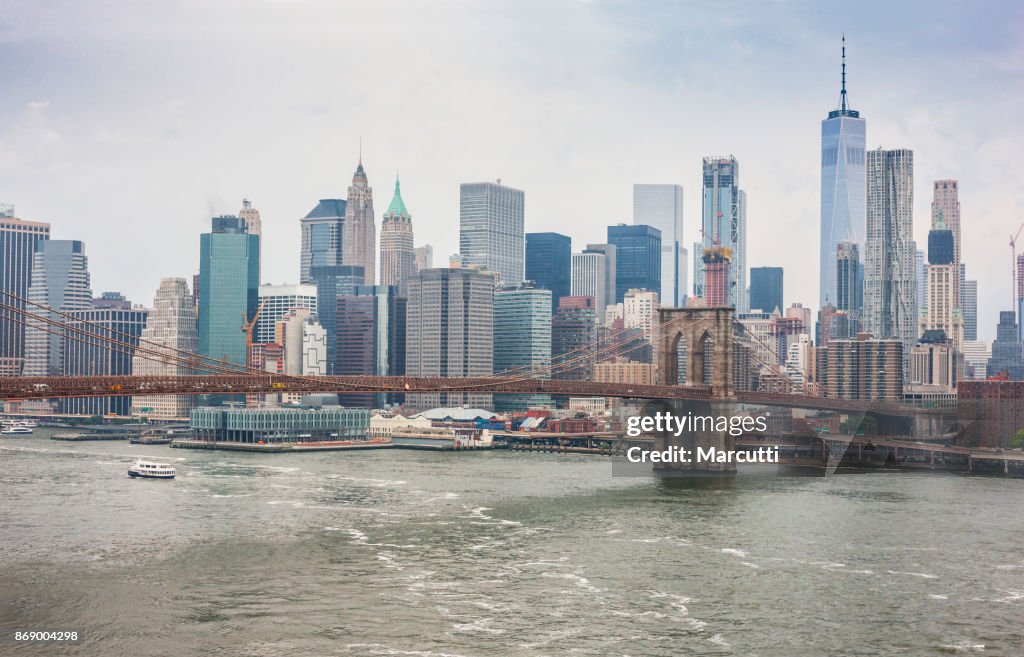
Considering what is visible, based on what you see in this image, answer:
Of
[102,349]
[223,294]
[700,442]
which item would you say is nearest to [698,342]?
[700,442]

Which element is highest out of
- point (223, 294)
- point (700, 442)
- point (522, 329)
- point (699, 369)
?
point (223, 294)

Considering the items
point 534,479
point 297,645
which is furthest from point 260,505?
point 297,645

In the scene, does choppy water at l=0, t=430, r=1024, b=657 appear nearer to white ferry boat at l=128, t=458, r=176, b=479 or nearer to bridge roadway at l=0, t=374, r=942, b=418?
white ferry boat at l=128, t=458, r=176, b=479

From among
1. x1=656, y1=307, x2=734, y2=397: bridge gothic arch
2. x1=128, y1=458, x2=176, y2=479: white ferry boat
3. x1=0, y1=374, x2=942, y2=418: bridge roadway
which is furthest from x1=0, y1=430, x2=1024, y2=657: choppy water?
x1=656, y1=307, x2=734, y2=397: bridge gothic arch

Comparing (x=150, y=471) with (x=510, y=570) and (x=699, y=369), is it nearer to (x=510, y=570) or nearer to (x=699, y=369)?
(x=510, y=570)

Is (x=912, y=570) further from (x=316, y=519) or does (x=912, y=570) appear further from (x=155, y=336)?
(x=155, y=336)

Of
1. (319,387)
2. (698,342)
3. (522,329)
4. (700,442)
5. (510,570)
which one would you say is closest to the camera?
(510,570)

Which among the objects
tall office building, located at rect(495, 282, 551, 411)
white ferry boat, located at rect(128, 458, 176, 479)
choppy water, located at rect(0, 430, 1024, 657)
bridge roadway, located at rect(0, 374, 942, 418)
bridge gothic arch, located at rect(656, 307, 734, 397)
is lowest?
choppy water, located at rect(0, 430, 1024, 657)
